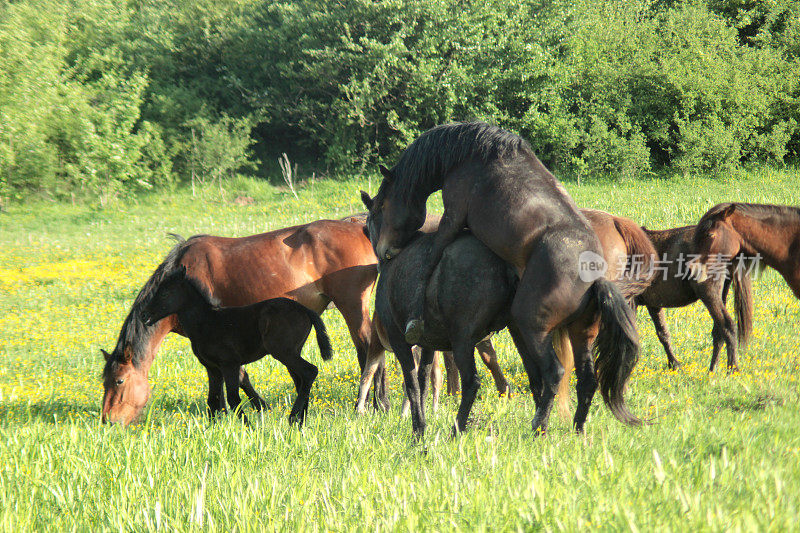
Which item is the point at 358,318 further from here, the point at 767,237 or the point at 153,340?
the point at 767,237

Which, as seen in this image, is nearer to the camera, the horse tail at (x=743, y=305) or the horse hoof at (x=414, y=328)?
the horse hoof at (x=414, y=328)

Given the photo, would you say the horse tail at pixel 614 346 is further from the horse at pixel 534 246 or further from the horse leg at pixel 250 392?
the horse leg at pixel 250 392

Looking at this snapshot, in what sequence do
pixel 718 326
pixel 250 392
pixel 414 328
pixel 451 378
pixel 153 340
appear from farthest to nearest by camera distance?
pixel 718 326 < pixel 451 378 < pixel 153 340 < pixel 250 392 < pixel 414 328

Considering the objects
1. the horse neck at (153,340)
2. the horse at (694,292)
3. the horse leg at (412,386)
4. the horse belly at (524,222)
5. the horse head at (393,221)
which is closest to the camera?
the horse belly at (524,222)

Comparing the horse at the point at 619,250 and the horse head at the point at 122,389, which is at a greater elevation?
the horse at the point at 619,250

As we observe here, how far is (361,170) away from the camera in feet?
108

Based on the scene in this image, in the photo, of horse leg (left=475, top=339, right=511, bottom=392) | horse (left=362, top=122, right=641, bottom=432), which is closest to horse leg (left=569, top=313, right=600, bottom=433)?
horse (left=362, top=122, right=641, bottom=432)

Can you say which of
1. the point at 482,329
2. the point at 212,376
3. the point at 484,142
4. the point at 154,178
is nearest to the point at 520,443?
the point at 482,329

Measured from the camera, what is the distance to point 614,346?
4297 millimetres

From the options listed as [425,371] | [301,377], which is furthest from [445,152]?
[301,377]

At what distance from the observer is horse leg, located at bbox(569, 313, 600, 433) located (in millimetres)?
4535

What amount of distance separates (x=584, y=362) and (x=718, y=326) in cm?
372

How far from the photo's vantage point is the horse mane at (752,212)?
23.5ft

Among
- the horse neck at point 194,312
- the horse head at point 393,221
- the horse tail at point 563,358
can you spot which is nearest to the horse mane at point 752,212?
the horse tail at point 563,358
